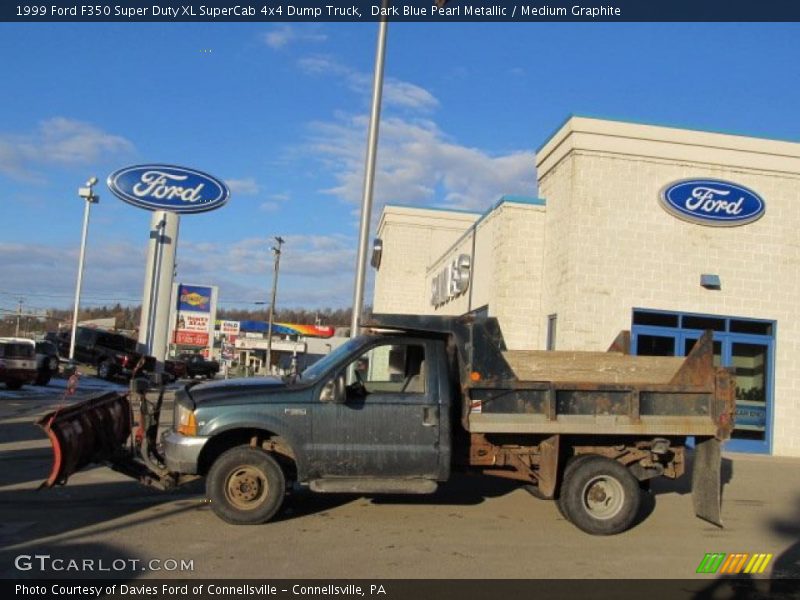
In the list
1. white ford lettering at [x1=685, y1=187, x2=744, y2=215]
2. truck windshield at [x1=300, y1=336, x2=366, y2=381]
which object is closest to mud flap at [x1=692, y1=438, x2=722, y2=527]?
truck windshield at [x1=300, y1=336, x2=366, y2=381]

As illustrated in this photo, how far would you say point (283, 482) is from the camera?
7.14 metres

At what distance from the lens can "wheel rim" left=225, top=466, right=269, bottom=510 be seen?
7117 mm

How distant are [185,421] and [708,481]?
5398mm

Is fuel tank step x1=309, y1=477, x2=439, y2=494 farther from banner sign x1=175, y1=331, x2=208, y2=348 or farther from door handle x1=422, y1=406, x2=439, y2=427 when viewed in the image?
banner sign x1=175, y1=331, x2=208, y2=348

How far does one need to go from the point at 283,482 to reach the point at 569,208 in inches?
372

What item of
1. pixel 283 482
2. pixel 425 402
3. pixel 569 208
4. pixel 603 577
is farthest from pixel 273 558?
pixel 569 208

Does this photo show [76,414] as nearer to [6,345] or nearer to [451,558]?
[451,558]

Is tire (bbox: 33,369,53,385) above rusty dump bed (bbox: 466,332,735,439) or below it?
below

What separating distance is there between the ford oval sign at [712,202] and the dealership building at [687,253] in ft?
0.07

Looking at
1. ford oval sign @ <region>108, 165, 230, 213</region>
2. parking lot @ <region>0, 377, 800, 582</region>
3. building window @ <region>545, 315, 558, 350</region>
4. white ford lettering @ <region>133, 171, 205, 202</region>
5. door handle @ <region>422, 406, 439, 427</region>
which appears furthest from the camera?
white ford lettering @ <region>133, 171, 205, 202</region>

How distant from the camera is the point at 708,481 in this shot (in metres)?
7.81

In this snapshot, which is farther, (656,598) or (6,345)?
(6,345)

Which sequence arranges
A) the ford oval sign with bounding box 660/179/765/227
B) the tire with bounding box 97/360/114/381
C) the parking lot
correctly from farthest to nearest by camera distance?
the tire with bounding box 97/360/114/381 < the ford oval sign with bounding box 660/179/765/227 < the parking lot

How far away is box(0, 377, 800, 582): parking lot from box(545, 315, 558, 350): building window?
5643 millimetres
